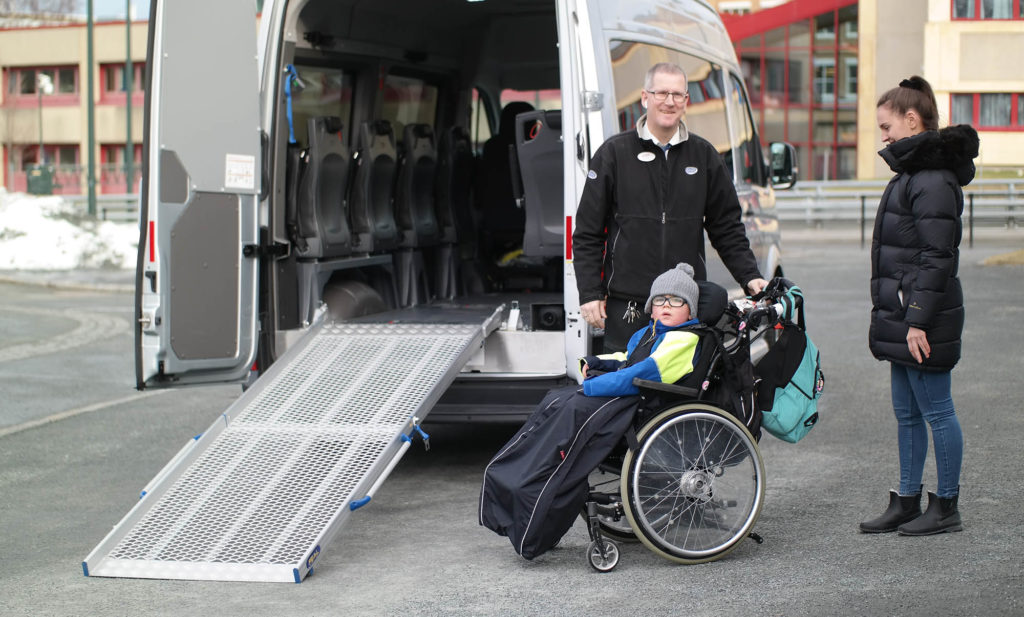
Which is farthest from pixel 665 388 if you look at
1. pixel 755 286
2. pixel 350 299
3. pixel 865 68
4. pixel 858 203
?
pixel 865 68

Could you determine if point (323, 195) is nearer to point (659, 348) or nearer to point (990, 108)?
point (659, 348)

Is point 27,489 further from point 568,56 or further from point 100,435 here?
point 568,56

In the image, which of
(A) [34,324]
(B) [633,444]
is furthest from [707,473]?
(A) [34,324]

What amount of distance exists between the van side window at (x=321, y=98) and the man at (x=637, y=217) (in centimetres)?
254

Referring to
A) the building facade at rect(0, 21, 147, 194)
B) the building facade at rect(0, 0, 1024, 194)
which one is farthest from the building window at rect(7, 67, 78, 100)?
the building facade at rect(0, 0, 1024, 194)

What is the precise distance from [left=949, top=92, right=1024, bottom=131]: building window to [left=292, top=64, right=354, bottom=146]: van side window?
4193 cm

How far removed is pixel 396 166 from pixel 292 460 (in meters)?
3.70

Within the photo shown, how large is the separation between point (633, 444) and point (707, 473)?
38 centimetres

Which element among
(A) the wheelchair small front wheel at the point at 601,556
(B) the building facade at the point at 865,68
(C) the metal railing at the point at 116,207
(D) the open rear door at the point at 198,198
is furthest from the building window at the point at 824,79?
(A) the wheelchair small front wheel at the point at 601,556

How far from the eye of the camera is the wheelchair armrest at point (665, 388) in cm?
541

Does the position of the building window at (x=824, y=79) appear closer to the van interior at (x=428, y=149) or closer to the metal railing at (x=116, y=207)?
the metal railing at (x=116, y=207)

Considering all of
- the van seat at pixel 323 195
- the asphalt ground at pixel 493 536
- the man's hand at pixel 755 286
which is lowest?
the asphalt ground at pixel 493 536

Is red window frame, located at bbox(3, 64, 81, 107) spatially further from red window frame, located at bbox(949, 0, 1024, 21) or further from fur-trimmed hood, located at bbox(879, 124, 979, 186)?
fur-trimmed hood, located at bbox(879, 124, 979, 186)

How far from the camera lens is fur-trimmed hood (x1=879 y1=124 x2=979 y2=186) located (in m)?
5.73
